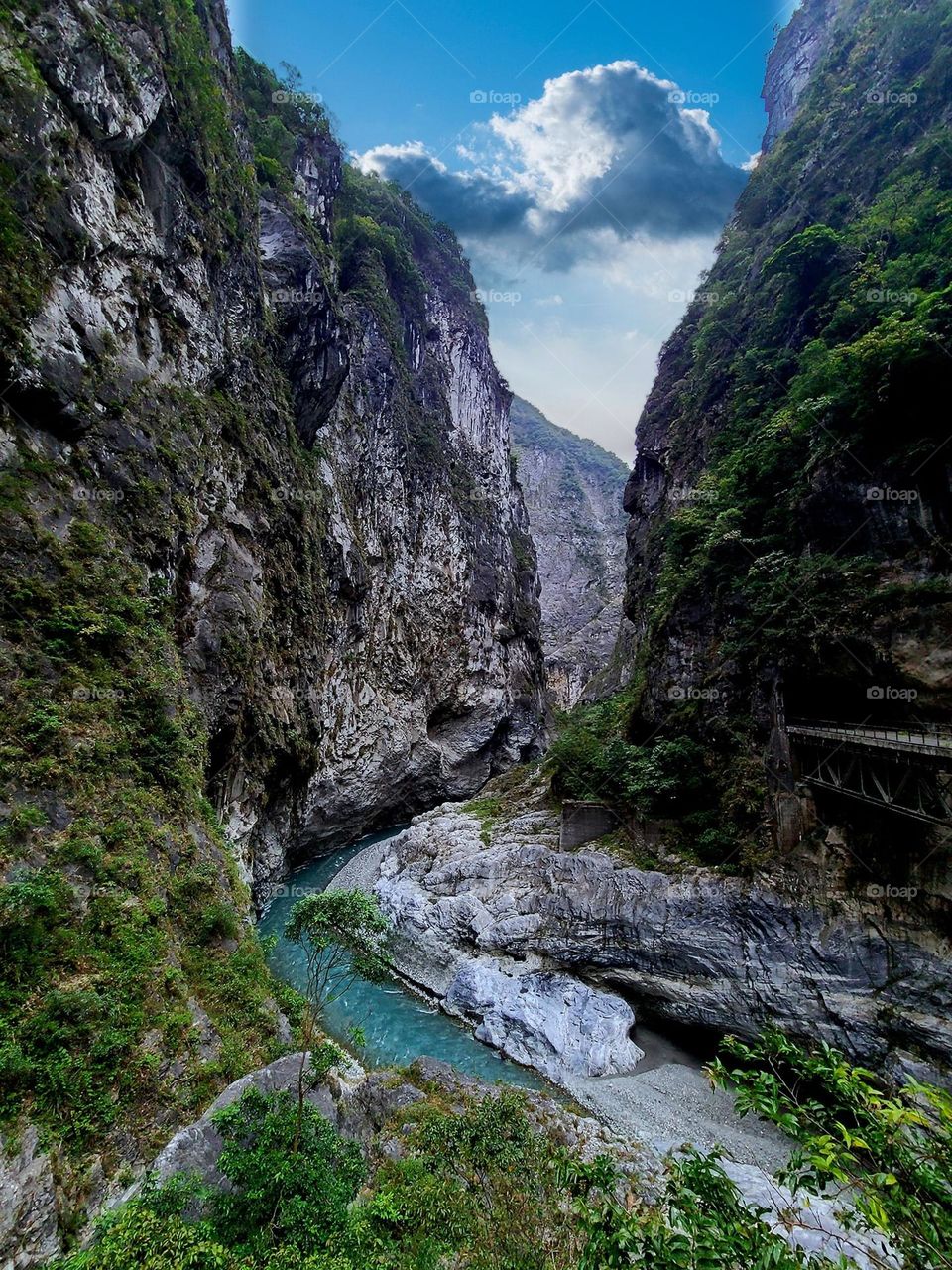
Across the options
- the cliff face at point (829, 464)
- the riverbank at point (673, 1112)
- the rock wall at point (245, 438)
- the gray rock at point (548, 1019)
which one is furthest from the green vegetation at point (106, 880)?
the cliff face at point (829, 464)

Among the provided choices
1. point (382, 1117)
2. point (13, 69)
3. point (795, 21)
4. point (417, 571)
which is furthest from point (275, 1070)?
point (795, 21)

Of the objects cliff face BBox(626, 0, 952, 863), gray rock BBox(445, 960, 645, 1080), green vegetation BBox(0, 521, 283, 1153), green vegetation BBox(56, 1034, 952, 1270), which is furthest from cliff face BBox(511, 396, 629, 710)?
green vegetation BBox(56, 1034, 952, 1270)

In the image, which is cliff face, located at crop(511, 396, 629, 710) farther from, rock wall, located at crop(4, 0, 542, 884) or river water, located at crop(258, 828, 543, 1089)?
river water, located at crop(258, 828, 543, 1089)

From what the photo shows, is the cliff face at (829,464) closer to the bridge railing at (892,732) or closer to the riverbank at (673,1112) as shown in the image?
the bridge railing at (892,732)

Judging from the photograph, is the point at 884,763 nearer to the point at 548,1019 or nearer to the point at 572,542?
the point at 548,1019

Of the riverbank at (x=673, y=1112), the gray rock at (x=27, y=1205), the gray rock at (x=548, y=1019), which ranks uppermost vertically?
the gray rock at (x=27, y=1205)

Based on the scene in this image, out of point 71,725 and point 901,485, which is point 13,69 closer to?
point 71,725
